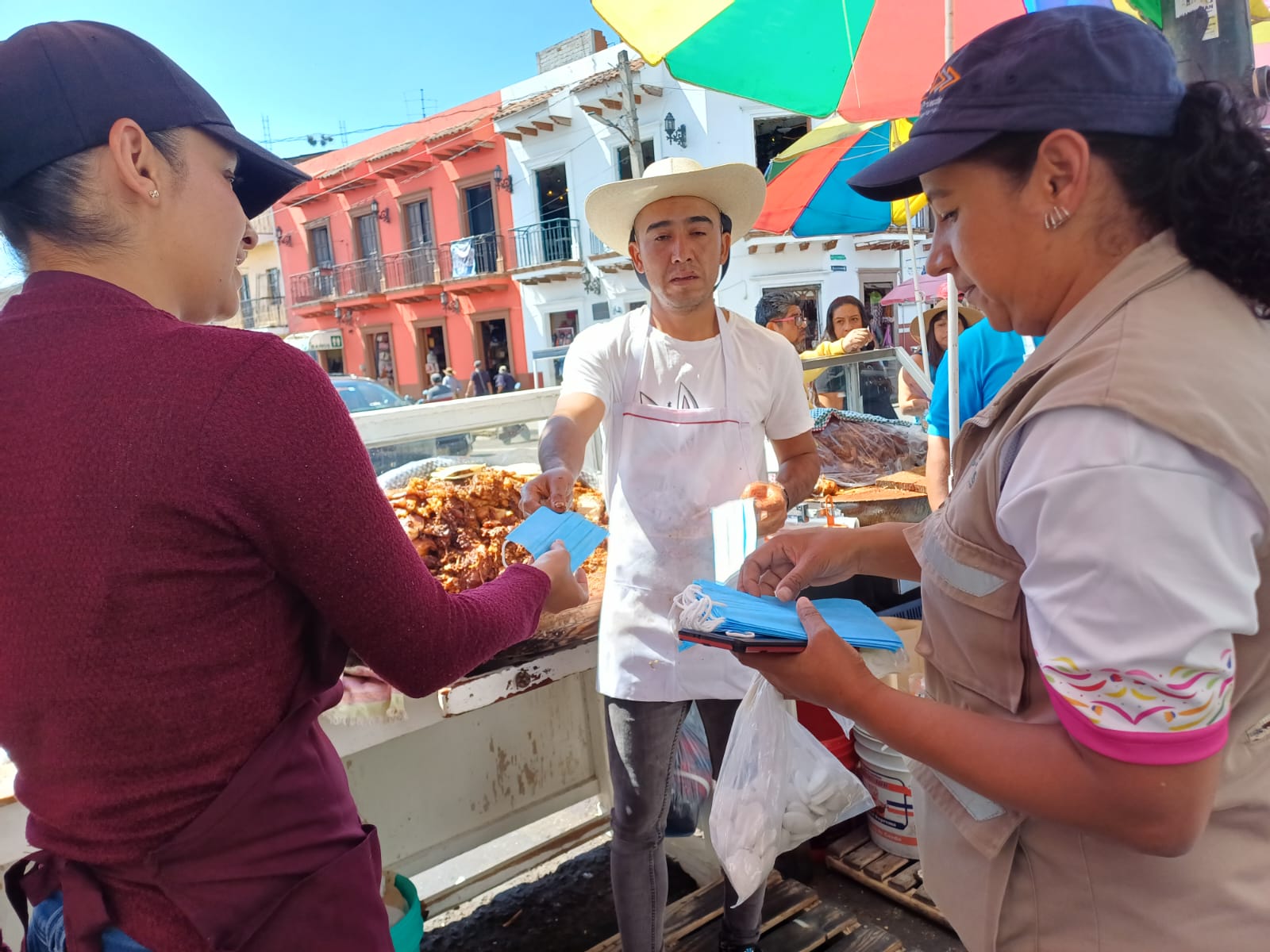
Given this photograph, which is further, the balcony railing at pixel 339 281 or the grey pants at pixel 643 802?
the balcony railing at pixel 339 281

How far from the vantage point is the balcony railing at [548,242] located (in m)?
21.8

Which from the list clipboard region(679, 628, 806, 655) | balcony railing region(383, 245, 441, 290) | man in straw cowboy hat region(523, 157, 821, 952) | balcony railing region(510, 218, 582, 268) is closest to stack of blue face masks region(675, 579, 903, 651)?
clipboard region(679, 628, 806, 655)

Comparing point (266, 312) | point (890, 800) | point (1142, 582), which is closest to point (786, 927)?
point (890, 800)

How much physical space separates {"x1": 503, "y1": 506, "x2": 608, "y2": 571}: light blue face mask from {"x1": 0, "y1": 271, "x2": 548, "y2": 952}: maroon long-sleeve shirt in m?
0.66

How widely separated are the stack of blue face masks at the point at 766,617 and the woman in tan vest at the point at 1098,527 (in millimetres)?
67

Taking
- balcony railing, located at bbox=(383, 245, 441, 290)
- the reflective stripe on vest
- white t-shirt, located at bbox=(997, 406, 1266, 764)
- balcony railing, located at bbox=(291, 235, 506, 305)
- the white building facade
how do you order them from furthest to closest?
1. balcony railing, located at bbox=(383, 245, 441, 290)
2. balcony railing, located at bbox=(291, 235, 506, 305)
3. the white building facade
4. the reflective stripe on vest
5. white t-shirt, located at bbox=(997, 406, 1266, 764)

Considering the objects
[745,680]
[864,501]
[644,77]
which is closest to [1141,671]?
[745,680]

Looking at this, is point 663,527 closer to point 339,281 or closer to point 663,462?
point 663,462

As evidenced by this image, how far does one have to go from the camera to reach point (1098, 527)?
759 mm

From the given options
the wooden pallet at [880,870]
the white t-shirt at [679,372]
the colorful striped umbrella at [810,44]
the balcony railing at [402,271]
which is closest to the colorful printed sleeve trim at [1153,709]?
the white t-shirt at [679,372]

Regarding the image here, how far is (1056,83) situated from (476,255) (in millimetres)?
24155

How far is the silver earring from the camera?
944 millimetres

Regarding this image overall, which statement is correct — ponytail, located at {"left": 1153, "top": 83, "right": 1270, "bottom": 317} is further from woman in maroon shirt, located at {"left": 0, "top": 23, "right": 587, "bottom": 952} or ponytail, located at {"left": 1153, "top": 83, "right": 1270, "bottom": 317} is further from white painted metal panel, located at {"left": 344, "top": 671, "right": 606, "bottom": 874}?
white painted metal panel, located at {"left": 344, "top": 671, "right": 606, "bottom": 874}

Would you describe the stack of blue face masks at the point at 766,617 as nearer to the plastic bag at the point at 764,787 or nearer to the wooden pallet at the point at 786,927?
the plastic bag at the point at 764,787
